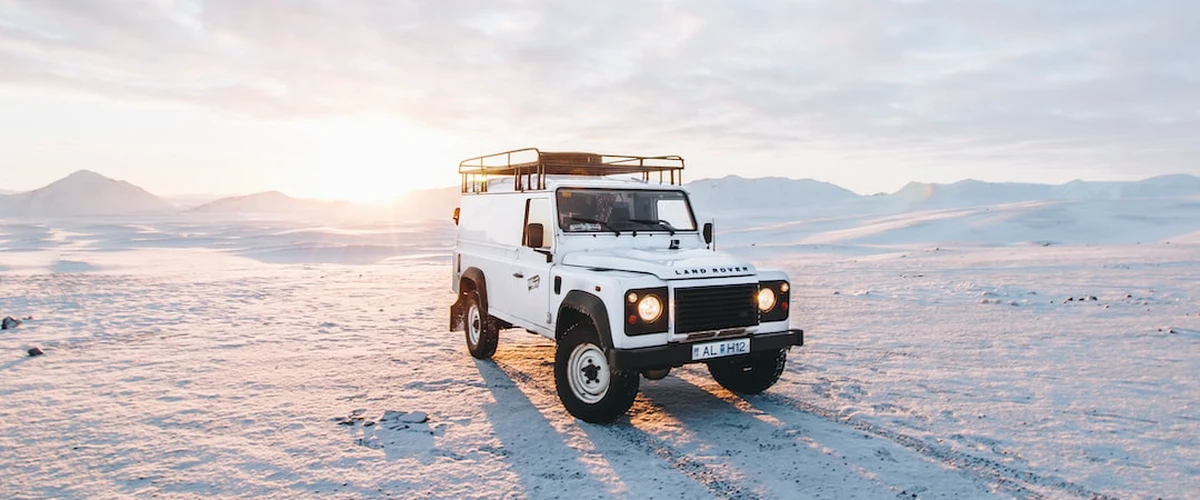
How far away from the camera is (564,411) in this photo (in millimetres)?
6586

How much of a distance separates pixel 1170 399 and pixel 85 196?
210 meters

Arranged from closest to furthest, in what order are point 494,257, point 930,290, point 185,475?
point 185,475
point 494,257
point 930,290

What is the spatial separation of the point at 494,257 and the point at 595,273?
242cm

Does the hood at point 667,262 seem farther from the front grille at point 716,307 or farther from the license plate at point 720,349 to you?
the license plate at point 720,349

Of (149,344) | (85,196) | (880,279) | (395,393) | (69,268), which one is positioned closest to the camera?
(395,393)

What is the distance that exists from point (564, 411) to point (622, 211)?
225 centimetres

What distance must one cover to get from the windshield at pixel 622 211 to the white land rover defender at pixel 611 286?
1 cm

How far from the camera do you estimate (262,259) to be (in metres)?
27.8

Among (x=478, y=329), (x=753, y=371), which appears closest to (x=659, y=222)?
(x=753, y=371)

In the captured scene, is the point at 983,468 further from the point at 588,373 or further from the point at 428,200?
→ the point at 428,200

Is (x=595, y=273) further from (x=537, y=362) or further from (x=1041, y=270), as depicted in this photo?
(x=1041, y=270)

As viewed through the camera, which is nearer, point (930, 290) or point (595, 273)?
point (595, 273)

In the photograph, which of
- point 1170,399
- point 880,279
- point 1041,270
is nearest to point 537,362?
point 1170,399

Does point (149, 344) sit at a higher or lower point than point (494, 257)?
lower
